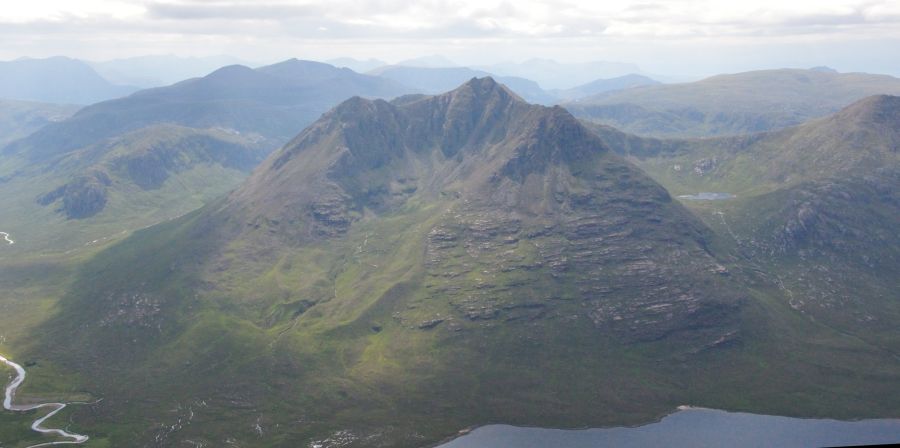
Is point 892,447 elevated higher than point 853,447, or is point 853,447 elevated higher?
point 892,447

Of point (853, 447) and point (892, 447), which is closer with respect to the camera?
point (892, 447)
